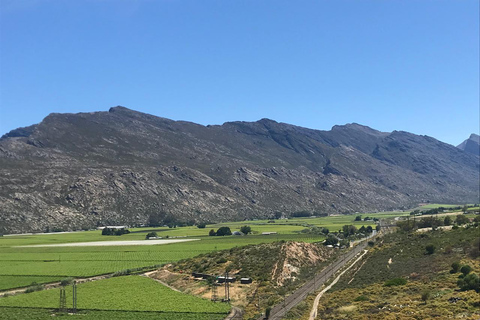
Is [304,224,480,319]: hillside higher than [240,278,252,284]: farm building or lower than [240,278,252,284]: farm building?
higher

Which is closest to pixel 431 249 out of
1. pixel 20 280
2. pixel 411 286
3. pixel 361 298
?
pixel 411 286

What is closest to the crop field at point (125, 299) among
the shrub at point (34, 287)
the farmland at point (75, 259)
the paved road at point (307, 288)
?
the shrub at point (34, 287)

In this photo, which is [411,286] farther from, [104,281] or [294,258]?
[104,281]

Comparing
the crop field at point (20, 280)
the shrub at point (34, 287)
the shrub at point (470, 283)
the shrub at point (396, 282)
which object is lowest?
the shrub at point (34, 287)

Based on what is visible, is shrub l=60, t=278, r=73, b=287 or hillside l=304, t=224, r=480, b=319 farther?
shrub l=60, t=278, r=73, b=287

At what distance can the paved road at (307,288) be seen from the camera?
54562mm

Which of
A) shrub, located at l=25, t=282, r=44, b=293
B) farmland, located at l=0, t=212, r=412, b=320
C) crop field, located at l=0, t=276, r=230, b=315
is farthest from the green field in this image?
shrub, located at l=25, t=282, r=44, b=293

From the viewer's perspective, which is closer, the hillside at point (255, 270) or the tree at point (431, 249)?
the hillside at point (255, 270)

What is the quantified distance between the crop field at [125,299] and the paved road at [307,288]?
8190 millimetres

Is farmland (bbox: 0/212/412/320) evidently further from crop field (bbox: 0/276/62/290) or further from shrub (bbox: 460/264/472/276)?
shrub (bbox: 460/264/472/276)

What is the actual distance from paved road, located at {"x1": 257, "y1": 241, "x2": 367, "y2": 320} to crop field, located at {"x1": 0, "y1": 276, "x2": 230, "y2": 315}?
8190mm

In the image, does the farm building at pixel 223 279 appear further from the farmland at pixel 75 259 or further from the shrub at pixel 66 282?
the shrub at pixel 66 282

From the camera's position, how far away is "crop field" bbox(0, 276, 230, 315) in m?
60.5

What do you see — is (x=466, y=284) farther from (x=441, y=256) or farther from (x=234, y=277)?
(x=234, y=277)
